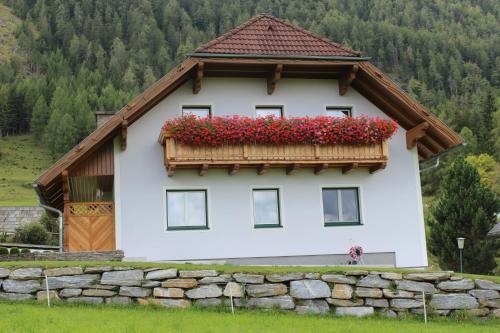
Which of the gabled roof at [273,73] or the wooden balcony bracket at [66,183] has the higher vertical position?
the gabled roof at [273,73]

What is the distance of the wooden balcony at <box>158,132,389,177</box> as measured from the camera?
1864 cm

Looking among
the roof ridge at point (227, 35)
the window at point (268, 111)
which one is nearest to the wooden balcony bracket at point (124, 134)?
the roof ridge at point (227, 35)

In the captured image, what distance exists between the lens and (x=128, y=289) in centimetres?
Answer: 1296

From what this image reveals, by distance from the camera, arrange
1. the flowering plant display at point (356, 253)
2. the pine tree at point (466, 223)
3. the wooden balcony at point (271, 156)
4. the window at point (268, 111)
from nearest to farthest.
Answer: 1. the wooden balcony at point (271, 156)
2. the flowering plant display at point (356, 253)
3. the window at point (268, 111)
4. the pine tree at point (466, 223)

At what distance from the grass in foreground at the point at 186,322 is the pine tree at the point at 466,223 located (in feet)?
79.3

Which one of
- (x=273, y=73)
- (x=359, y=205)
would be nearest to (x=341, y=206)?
(x=359, y=205)

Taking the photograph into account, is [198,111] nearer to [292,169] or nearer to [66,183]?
[292,169]

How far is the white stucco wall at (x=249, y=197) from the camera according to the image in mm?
19281

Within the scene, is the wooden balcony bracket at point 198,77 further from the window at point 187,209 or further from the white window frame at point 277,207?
the white window frame at point 277,207

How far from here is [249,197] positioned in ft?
65.4

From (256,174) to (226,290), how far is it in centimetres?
749

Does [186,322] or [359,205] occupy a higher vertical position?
[359,205]

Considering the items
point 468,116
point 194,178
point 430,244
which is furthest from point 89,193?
point 468,116

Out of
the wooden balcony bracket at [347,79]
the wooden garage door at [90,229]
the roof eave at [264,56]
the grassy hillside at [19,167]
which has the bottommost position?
the wooden garage door at [90,229]
